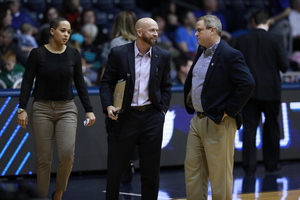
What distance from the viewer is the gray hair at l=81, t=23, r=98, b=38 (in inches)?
500

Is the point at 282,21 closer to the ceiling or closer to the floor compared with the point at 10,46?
closer to the ceiling

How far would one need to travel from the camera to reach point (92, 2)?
48.5ft

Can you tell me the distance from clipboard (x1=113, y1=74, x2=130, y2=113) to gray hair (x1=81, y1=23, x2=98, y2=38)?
20.0 ft

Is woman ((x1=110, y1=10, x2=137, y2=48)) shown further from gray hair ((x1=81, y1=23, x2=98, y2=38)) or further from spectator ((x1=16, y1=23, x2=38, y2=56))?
gray hair ((x1=81, y1=23, x2=98, y2=38))

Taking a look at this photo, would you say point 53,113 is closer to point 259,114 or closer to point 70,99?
point 70,99

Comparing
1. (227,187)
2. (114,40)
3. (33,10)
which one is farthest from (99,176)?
(33,10)

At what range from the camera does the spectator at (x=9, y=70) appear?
10531mm

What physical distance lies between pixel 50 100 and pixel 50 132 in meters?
0.35

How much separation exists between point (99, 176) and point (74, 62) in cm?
273

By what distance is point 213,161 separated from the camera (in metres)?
6.63

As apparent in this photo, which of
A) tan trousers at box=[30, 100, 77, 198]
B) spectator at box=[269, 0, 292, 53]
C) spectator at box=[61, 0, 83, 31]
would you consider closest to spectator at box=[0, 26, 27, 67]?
spectator at box=[61, 0, 83, 31]

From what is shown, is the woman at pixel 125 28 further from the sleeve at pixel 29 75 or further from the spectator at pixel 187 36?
the spectator at pixel 187 36

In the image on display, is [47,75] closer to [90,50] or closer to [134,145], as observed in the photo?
[134,145]

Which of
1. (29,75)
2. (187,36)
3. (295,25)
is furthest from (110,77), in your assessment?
(295,25)
